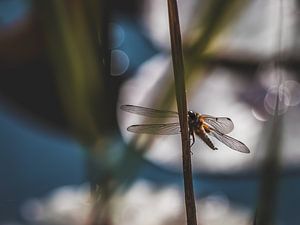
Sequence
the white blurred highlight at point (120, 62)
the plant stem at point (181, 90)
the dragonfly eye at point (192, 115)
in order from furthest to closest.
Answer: the white blurred highlight at point (120, 62) < the dragonfly eye at point (192, 115) < the plant stem at point (181, 90)

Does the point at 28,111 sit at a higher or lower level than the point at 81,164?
higher

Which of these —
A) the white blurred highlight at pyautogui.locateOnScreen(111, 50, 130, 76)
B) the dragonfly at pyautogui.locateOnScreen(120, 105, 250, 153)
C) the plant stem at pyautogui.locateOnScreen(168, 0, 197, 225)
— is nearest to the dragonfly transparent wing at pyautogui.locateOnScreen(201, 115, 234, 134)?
the dragonfly at pyautogui.locateOnScreen(120, 105, 250, 153)

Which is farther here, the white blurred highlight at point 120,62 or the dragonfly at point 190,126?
the white blurred highlight at point 120,62

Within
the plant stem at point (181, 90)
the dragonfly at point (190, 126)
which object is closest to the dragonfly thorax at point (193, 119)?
the dragonfly at point (190, 126)

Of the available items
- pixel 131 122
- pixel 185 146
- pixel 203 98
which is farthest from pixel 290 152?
pixel 185 146

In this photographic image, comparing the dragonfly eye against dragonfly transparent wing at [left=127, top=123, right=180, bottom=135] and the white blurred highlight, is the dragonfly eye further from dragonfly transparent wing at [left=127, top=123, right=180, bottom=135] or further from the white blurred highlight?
the white blurred highlight

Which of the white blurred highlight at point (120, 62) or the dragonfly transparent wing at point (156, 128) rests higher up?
the white blurred highlight at point (120, 62)

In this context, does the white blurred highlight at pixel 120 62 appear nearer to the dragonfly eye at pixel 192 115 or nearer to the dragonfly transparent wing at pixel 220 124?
the dragonfly transparent wing at pixel 220 124

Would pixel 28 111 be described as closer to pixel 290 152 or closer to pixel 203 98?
pixel 203 98

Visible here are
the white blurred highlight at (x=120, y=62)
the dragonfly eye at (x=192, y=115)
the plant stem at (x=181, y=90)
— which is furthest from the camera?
the white blurred highlight at (x=120, y=62)
